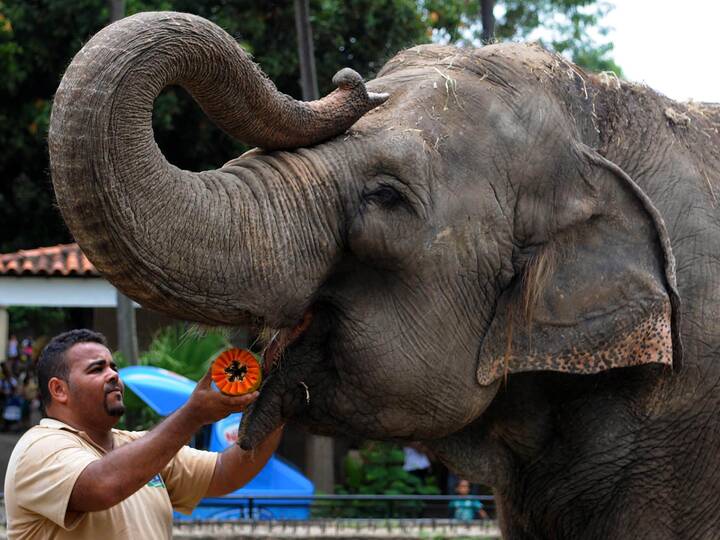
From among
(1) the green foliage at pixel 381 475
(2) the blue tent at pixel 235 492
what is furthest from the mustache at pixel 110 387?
(1) the green foliage at pixel 381 475

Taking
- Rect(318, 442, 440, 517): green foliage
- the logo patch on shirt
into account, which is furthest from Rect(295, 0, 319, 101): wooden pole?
the logo patch on shirt

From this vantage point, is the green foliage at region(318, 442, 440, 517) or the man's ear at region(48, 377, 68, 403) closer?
the man's ear at region(48, 377, 68, 403)

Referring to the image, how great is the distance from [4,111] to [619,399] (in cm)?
1813

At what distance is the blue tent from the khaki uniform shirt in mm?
5034

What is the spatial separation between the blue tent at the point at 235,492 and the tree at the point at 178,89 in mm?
7299

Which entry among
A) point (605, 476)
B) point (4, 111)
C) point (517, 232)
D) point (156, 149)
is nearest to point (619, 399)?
point (605, 476)

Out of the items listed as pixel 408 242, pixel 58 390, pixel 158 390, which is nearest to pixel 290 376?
pixel 408 242

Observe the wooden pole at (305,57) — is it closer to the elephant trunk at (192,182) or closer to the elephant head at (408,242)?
the elephant head at (408,242)

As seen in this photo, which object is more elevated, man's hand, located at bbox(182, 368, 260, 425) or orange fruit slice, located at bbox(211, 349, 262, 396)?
Answer: orange fruit slice, located at bbox(211, 349, 262, 396)

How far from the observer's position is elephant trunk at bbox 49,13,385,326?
2.80 metres

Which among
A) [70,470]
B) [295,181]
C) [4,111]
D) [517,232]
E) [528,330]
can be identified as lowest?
[4,111]

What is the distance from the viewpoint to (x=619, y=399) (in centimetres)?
349

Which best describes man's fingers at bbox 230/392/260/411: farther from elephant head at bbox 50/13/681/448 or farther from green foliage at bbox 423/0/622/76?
green foliage at bbox 423/0/622/76

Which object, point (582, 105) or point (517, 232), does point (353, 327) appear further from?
point (582, 105)
